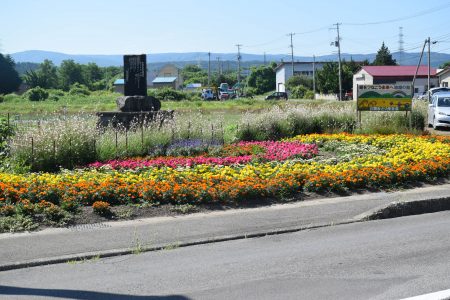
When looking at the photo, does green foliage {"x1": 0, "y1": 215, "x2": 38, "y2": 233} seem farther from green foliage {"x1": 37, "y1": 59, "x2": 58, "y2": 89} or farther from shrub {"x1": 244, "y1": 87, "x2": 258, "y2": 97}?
green foliage {"x1": 37, "y1": 59, "x2": 58, "y2": 89}

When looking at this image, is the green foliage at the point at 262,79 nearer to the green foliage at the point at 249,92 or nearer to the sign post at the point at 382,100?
the green foliage at the point at 249,92

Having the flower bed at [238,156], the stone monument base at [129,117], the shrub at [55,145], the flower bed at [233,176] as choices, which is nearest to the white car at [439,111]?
the flower bed at [233,176]

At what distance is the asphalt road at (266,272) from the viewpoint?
6238mm

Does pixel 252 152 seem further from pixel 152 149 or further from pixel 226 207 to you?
pixel 226 207

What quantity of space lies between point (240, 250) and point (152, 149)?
28.6 feet

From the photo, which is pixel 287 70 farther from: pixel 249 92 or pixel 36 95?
pixel 36 95

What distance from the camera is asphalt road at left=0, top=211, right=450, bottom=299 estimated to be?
20.5 ft

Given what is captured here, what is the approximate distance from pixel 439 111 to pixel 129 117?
47.8 ft

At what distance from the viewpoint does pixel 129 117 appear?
19.4 meters

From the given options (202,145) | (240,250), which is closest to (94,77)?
(202,145)

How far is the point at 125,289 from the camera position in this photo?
634 cm

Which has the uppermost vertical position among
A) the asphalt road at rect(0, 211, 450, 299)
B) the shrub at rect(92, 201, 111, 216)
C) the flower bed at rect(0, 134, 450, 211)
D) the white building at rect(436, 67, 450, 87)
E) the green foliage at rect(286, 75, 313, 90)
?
the green foliage at rect(286, 75, 313, 90)

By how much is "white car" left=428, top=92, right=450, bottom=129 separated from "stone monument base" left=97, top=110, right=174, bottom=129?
13.2 metres

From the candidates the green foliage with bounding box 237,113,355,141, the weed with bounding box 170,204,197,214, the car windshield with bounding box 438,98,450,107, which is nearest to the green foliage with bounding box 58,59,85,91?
the car windshield with bounding box 438,98,450,107
